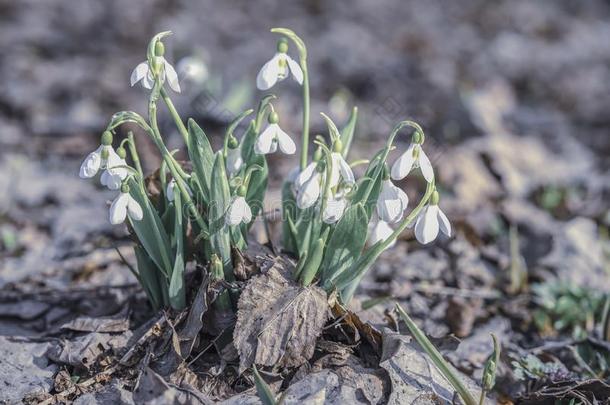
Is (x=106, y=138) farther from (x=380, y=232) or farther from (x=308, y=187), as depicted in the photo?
(x=380, y=232)

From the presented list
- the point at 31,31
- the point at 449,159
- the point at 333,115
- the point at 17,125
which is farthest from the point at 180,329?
the point at 31,31

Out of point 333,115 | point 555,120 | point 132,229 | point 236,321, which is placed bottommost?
point 555,120

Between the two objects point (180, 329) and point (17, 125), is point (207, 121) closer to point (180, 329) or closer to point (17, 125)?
point (17, 125)

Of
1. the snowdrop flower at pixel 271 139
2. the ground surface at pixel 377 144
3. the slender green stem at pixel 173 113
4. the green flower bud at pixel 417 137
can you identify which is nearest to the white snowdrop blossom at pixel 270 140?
the snowdrop flower at pixel 271 139

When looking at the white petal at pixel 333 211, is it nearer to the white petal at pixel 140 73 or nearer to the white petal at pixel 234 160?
the white petal at pixel 234 160

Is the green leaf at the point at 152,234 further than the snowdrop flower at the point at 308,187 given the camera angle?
Yes

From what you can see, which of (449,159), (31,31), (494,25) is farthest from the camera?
(494,25)
